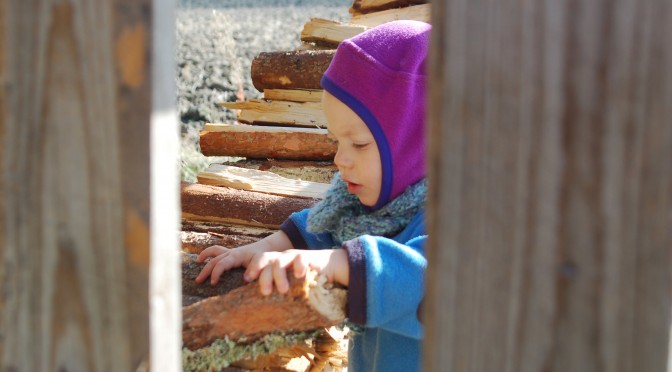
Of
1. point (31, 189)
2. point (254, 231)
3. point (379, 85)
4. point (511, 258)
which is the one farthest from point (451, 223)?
point (254, 231)

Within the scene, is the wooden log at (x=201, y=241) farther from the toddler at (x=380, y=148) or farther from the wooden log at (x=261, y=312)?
the wooden log at (x=261, y=312)

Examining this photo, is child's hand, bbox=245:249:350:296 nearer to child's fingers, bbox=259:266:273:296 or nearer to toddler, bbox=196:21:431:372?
child's fingers, bbox=259:266:273:296

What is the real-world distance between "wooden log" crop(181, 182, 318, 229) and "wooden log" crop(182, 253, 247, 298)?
1.70m

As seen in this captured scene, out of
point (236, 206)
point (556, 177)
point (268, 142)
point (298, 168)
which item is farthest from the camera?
point (268, 142)

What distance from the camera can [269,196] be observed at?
4.07m

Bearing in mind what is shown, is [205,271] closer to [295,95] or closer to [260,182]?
[260,182]

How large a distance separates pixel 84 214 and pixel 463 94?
507 mm

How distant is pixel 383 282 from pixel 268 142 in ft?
12.0

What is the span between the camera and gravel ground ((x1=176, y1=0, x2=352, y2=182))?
10469mm

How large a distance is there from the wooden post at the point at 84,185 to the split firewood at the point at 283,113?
177 inches

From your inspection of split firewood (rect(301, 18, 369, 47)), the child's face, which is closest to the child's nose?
the child's face

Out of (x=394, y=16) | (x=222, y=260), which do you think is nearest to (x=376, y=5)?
(x=394, y=16)

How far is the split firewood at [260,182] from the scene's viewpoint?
4.15 meters

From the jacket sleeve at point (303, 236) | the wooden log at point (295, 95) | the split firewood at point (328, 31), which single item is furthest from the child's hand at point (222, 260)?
the split firewood at point (328, 31)
